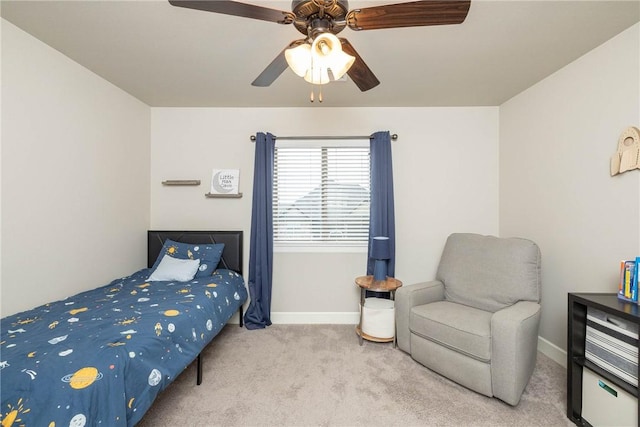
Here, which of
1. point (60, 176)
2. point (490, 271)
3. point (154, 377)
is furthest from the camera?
point (490, 271)

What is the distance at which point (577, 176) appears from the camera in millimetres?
2150

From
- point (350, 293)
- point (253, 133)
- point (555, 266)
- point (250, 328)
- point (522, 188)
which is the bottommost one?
point (250, 328)

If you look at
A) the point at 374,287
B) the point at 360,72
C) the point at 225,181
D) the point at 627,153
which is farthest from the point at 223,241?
the point at 627,153

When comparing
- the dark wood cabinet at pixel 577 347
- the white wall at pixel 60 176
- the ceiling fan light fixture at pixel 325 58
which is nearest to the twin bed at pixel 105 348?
the white wall at pixel 60 176

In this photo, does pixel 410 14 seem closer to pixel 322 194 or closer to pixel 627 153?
pixel 627 153

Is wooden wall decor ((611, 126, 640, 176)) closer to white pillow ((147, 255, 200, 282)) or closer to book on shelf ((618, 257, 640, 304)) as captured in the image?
book on shelf ((618, 257, 640, 304))

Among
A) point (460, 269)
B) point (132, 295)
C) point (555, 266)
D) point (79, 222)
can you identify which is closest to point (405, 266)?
point (460, 269)

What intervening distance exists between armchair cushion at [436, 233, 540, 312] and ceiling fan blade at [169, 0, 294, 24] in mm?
2373

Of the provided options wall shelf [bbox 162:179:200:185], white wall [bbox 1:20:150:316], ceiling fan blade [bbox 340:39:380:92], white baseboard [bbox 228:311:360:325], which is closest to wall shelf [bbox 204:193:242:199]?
wall shelf [bbox 162:179:200:185]

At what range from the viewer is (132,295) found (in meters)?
2.11

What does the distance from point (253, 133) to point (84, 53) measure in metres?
1.52

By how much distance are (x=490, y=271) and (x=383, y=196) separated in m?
1.21

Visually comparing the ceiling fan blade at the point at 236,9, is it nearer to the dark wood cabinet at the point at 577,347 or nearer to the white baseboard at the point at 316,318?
the dark wood cabinet at the point at 577,347

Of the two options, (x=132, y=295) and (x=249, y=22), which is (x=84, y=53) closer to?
(x=249, y=22)
